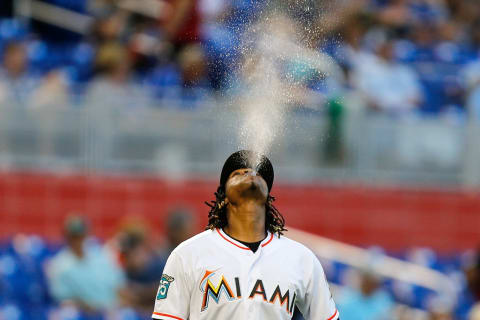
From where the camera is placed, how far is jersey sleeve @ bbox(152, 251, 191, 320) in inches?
147

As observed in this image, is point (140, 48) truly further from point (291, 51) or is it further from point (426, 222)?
point (291, 51)

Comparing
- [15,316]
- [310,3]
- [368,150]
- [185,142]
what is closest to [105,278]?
[15,316]

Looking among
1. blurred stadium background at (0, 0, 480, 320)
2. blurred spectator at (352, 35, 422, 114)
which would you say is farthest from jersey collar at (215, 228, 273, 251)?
blurred spectator at (352, 35, 422, 114)

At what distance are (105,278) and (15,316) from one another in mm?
989

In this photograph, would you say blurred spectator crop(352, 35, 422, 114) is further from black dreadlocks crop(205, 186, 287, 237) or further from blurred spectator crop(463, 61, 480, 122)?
black dreadlocks crop(205, 186, 287, 237)

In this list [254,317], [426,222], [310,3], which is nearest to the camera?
[254,317]

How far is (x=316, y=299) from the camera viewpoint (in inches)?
151

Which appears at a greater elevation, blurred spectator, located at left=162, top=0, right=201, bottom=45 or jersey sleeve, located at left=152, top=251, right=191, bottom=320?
blurred spectator, located at left=162, top=0, right=201, bottom=45

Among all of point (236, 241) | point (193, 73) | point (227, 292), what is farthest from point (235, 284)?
point (193, 73)

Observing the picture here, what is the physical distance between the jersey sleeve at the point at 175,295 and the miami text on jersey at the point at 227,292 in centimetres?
7

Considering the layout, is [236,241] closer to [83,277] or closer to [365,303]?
[83,277]

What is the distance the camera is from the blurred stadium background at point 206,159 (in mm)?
9281

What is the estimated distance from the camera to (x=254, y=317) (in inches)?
146

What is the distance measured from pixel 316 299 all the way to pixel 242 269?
12.2 inches
